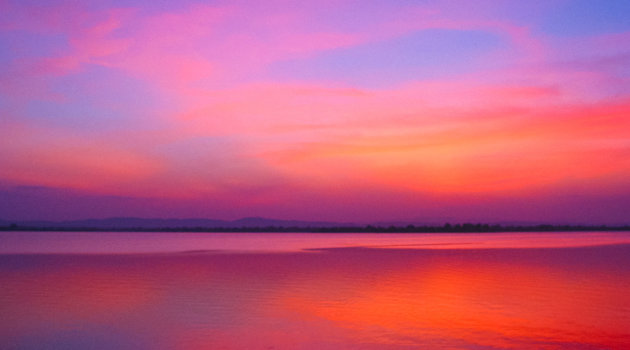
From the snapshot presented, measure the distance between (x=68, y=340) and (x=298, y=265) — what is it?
17293 mm

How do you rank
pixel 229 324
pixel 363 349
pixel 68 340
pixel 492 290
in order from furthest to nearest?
pixel 492 290, pixel 229 324, pixel 68 340, pixel 363 349

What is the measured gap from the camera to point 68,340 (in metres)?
11.6

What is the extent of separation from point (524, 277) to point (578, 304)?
21.4 feet

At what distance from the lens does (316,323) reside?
12969mm

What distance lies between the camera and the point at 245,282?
20812 millimetres

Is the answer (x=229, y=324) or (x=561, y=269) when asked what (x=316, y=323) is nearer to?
(x=229, y=324)

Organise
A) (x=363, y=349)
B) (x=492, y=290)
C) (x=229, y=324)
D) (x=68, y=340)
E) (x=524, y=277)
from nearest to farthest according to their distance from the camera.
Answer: (x=363, y=349)
(x=68, y=340)
(x=229, y=324)
(x=492, y=290)
(x=524, y=277)

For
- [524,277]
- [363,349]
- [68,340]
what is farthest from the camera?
[524,277]

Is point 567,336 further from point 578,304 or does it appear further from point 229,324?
point 229,324

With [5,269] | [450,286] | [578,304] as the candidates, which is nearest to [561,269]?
[450,286]

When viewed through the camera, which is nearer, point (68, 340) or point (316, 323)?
point (68, 340)

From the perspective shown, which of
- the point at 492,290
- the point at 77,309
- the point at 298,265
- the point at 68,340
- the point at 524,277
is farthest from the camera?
the point at 298,265

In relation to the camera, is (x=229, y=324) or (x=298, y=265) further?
(x=298, y=265)

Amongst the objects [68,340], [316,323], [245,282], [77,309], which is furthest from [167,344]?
[245,282]
